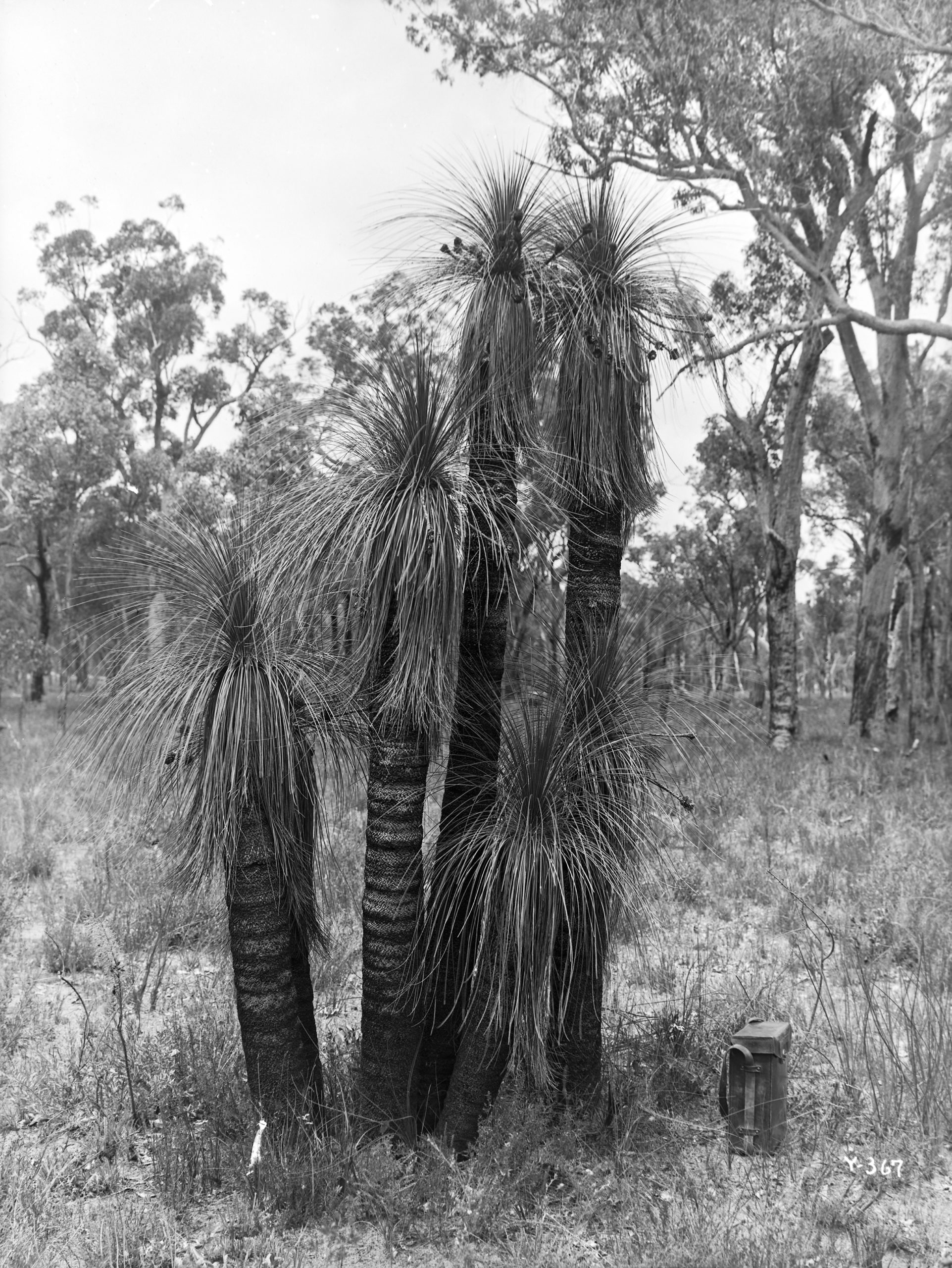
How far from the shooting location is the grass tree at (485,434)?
11.5 ft

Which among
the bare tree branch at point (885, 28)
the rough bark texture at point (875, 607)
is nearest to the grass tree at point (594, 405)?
the bare tree branch at point (885, 28)

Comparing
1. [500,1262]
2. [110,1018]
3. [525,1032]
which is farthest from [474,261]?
[110,1018]

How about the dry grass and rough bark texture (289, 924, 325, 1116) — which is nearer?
the dry grass

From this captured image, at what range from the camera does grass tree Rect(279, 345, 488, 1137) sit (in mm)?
3275

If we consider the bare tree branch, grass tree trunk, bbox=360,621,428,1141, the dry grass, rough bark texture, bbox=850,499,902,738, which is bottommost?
the dry grass

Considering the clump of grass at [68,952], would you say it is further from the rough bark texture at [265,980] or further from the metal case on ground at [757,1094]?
the metal case on ground at [757,1094]

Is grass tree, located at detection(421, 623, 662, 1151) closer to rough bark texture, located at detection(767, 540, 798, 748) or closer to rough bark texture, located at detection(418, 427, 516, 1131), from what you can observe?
rough bark texture, located at detection(418, 427, 516, 1131)

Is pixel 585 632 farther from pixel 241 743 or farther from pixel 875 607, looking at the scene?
pixel 875 607

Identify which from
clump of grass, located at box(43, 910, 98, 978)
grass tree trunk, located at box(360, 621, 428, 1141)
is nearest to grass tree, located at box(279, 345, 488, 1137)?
grass tree trunk, located at box(360, 621, 428, 1141)

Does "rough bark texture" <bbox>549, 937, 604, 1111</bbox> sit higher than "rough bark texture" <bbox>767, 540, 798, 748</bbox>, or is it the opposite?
"rough bark texture" <bbox>767, 540, 798, 748</bbox>

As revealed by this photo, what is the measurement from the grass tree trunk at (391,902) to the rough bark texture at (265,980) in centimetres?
27

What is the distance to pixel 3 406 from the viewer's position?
20281 mm

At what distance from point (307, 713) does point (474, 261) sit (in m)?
1.75

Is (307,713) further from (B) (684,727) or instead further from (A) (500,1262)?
(A) (500,1262)
